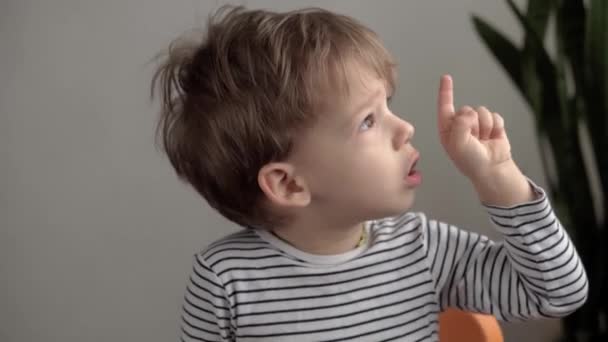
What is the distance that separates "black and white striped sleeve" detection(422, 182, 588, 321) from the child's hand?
0.05 metres

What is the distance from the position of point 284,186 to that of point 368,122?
121 mm

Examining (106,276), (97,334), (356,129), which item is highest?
(356,129)

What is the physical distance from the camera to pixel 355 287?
845mm

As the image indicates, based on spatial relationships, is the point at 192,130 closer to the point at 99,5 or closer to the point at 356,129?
the point at 356,129

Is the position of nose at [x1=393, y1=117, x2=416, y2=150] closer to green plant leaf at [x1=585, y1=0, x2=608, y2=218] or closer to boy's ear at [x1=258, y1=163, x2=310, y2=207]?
boy's ear at [x1=258, y1=163, x2=310, y2=207]

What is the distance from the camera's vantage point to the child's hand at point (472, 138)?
76cm

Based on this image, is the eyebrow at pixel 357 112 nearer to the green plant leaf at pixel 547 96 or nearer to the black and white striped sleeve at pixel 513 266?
the black and white striped sleeve at pixel 513 266

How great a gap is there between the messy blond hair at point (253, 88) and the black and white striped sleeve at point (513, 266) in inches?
8.0

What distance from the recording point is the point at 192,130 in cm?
83

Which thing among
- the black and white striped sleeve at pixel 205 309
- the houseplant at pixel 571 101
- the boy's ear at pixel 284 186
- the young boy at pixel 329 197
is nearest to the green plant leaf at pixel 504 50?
the houseplant at pixel 571 101

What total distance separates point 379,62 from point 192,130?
9.0 inches

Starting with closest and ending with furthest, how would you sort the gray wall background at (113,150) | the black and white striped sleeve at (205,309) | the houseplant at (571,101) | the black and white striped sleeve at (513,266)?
the black and white striped sleeve at (513,266) → the black and white striped sleeve at (205,309) → the houseplant at (571,101) → the gray wall background at (113,150)

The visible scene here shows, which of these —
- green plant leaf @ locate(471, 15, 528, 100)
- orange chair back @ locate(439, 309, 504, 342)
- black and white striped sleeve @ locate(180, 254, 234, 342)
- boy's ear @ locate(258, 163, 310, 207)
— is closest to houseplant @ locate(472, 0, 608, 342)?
green plant leaf @ locate(471, 15, 528, 100)

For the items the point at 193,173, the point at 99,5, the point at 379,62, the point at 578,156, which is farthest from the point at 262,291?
the point at 99,5
